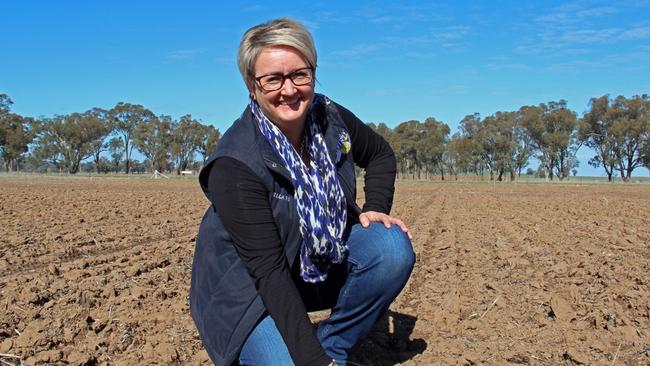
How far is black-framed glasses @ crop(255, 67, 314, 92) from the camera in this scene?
227cm

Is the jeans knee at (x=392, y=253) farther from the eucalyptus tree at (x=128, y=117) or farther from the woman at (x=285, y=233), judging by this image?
the eucalyptus tree at (x=128, y=117)

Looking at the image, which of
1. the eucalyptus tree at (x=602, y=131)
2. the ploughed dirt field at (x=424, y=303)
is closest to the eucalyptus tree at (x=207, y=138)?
the eucalyptus tree at (x=602, y=131)

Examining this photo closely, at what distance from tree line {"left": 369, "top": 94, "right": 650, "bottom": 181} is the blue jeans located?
70881 mm

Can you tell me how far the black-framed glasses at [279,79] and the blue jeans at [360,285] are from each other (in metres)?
0.80

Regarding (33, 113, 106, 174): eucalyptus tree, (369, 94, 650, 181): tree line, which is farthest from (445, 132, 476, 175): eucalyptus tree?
(33, 113, 106, 174): eucalyptus tree

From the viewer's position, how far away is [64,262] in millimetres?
6793

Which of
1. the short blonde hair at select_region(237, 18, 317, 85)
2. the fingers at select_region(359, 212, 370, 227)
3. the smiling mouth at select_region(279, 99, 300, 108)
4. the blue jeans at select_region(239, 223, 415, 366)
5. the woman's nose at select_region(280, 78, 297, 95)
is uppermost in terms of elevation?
the short blonde hair at select_region(237, 18, 317, 85)

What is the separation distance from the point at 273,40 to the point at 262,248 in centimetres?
76

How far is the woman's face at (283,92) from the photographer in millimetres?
2225

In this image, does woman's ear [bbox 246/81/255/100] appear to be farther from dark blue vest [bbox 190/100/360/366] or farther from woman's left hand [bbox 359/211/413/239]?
woman's left hand [bbox 359/211/413/239]

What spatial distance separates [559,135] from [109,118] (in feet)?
193

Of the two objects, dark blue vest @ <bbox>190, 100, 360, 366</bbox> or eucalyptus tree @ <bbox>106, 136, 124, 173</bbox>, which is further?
eucalyptus tree @ <bbox>106, 136, 124, 173</bbox>

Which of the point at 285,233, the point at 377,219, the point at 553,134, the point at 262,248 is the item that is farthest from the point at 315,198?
the point at 553,134

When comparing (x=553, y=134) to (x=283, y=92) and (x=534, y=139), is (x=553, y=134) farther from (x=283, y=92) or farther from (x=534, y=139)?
(x=283, y=92)
